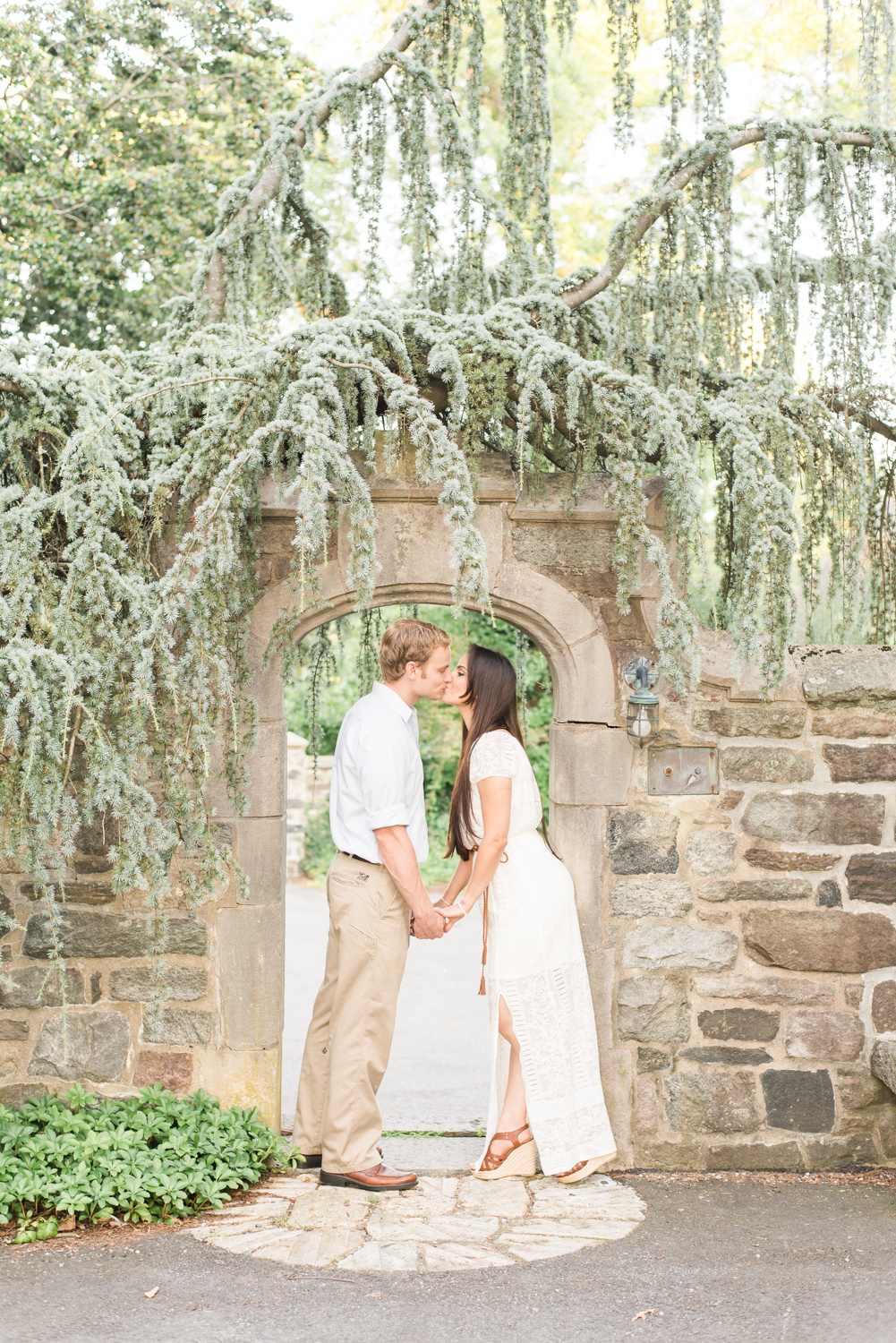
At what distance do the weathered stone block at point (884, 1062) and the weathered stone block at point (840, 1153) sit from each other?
0.21 m

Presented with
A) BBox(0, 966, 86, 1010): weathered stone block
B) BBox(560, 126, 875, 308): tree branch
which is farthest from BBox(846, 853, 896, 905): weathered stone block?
BBox(0, 966, 86, 1010): weathered stone block

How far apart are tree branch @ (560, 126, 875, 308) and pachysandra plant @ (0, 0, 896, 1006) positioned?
13mm

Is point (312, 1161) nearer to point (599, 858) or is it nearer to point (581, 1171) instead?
point (581, 1171)

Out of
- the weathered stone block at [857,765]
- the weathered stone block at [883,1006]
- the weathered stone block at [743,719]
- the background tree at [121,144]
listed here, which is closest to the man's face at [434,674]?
the weathered stone block at [743,719]

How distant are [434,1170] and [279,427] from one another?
250cm

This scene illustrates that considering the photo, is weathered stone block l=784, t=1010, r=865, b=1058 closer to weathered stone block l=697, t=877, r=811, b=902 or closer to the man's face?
weathered stone block l=697, t=877, r=811, b=902

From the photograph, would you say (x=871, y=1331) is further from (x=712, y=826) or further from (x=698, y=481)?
(x=698, y=481)

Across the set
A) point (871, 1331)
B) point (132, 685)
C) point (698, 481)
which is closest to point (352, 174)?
point (698, 481)

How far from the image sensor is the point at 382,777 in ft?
11.7

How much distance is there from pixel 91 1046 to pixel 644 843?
1949mm

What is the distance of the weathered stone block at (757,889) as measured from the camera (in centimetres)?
387

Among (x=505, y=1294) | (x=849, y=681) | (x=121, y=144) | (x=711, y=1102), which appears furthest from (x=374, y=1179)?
(x=121, y=144)

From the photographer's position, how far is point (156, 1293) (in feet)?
9.66

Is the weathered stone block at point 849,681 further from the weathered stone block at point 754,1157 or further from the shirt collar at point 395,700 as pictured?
the weathered stone block at point 754,1157
